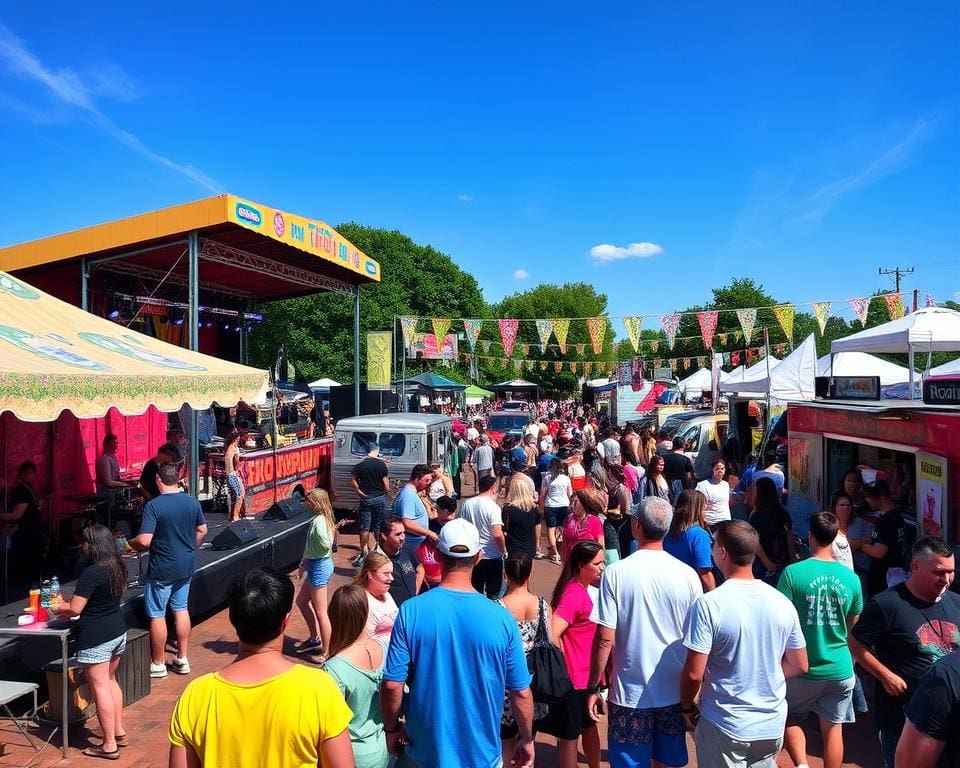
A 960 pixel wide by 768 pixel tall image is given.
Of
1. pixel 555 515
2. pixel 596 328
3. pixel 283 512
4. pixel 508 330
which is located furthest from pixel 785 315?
pixel 283 512

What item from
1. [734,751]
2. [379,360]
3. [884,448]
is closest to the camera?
[734,751]

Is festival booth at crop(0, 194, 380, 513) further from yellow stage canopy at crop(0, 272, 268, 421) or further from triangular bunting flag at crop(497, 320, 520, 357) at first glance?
triangular bunting flag at crop(497, 320, 520, 357)

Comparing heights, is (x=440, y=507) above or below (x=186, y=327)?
below

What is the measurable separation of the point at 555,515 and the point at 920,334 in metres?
5.66

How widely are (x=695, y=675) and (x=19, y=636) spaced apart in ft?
16.1

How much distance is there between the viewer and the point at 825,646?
12.1 ft

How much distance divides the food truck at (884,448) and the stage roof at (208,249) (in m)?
9.64

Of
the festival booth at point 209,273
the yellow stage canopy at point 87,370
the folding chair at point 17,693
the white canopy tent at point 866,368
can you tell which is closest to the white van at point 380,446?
the festival booth at point 209,273

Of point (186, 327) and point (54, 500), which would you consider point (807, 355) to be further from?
point (186, 327)

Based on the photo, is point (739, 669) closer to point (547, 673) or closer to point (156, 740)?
point (547, 673)

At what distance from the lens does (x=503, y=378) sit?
53688mm

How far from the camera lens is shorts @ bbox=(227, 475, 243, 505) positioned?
10750mm

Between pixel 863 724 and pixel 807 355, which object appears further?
pixel 807 355

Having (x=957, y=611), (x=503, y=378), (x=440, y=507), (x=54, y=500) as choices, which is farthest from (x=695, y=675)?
(x=503, y=378)
